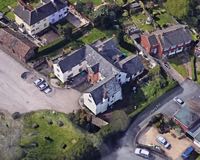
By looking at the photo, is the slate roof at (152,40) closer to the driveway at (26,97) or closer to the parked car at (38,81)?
the driveway at (26,97)

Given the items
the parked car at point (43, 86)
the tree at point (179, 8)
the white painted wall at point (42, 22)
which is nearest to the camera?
the parked car at point (43, 86)

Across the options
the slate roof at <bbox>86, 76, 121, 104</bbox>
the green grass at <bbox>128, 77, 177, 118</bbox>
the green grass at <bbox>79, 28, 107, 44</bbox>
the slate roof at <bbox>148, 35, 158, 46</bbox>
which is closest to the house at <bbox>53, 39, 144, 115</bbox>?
the slate roof at <bbox>86, 76, 121, 104</bbox>

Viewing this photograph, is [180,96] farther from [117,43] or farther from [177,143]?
[117,43]

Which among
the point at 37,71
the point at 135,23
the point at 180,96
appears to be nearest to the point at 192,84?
the point at 180,96

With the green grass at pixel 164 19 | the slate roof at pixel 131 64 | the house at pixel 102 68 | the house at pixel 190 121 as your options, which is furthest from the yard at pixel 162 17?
the house at pixel 190 121

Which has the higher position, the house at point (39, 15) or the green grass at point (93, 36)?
the house at point (39, 15)

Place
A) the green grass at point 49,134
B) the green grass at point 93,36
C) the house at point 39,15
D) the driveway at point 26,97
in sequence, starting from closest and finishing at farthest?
1. the green grass at point 49,134
2. the driveway at point 26,97
3. the house at point 39,15
4. the green grass at point 93,36

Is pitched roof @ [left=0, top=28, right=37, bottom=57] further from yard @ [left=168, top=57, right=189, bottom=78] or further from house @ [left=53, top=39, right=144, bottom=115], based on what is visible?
yard @ [left=168, top=57, right=189, bottom=78]
